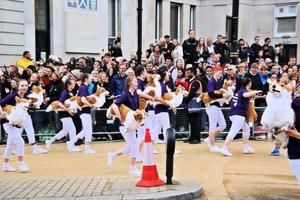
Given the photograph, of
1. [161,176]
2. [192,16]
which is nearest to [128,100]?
[161,176]

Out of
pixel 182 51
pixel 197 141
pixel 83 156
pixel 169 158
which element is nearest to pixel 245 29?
pixel 182 51

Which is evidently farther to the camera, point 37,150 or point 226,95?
point 37,150

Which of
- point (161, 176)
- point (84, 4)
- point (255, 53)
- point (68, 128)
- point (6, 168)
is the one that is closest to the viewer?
point (161, 176)

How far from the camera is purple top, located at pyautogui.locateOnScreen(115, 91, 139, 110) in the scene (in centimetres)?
920

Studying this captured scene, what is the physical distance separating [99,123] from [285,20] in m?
20.7

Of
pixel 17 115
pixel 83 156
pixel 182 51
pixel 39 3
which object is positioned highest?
pixel 39 3

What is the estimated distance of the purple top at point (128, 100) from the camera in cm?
920

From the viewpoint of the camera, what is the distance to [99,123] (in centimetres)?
1355

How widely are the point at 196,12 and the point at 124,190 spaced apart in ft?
76.8

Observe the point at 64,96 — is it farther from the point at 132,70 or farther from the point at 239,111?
the point at 239,111

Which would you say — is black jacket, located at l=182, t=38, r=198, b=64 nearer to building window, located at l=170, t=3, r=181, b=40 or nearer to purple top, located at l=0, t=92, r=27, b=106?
purple top, located at l=0, t=92, r=27, b=106

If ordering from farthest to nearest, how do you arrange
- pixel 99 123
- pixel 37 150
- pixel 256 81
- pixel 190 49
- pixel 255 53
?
1. pixel 255 53
2. pixel 190 49
3. pixel 256 81
4. pixel 99 123
5. pixel 37 150

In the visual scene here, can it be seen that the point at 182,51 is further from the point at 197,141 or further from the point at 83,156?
the point at 83,156

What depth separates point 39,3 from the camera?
1908 cm
